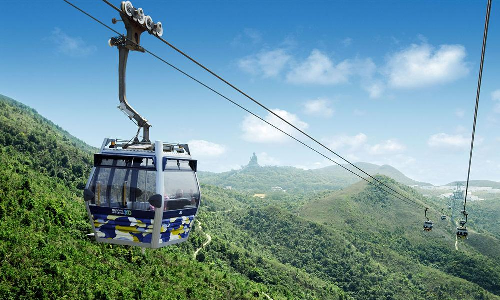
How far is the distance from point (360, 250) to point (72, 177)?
100 meters

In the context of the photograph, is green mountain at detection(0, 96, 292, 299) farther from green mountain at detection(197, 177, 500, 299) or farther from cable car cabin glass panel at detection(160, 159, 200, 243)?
green mountain at detection(197, 177, 500, 299)

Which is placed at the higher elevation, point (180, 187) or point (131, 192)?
point (180, 187)

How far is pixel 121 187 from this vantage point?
386 inches

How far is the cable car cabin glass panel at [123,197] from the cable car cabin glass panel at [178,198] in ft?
1.49

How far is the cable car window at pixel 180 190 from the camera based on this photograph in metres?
9.85

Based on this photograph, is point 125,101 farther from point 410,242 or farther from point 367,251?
point 410,242

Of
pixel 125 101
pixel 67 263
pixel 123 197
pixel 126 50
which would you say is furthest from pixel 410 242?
pixel 126 50

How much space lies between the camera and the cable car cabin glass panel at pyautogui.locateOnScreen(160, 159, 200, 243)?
9858 millimetres

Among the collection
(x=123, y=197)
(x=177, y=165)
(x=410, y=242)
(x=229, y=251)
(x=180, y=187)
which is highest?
(x=177, y=165)

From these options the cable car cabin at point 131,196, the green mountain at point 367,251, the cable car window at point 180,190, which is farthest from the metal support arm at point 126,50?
the green mountain at point 367,251

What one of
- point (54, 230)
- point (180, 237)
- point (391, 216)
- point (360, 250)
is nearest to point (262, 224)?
point (360, 250)

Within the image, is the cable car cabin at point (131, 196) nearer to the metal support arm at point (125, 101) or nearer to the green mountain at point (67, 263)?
the metal support arm at point (125, 101)

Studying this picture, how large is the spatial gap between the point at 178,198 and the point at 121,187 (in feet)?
5.73

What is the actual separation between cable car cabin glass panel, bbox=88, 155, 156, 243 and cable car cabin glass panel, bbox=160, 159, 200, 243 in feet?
1.49
